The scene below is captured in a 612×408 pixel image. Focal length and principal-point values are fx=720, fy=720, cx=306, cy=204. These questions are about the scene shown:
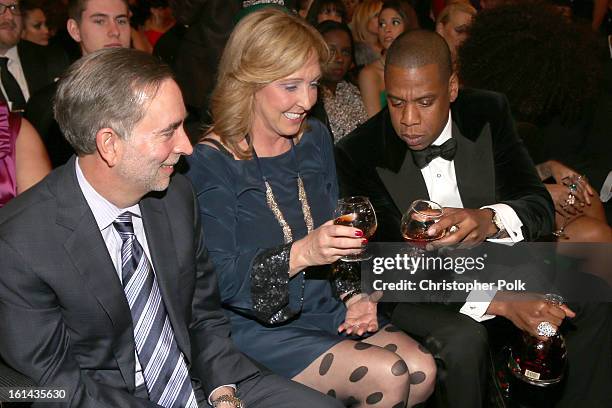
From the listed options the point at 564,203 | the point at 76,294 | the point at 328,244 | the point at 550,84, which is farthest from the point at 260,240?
the point at 550,84

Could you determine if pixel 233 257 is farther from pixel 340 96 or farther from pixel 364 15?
pixel 364 15

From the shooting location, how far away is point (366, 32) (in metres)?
6.85

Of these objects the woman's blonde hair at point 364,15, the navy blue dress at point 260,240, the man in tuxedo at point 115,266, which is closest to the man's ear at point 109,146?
the man in tuxedo at point 115,266

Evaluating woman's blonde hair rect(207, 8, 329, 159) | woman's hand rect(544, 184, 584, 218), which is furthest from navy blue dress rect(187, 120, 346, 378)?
woman's hand rect(544, 184, 584, 218)

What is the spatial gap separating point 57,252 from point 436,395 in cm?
153

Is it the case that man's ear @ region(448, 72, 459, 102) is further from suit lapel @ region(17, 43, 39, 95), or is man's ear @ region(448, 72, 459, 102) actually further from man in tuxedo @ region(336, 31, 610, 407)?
suit lapel @ region(17, 43, 39, 95)

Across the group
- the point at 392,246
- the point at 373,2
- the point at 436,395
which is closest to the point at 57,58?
the point at 373,2

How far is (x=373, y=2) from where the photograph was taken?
6848 mm

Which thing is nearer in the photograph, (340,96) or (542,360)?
(542,360)

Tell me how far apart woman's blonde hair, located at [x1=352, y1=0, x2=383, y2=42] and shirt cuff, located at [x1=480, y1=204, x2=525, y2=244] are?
4.15 metres

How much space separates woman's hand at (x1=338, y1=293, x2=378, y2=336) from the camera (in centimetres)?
279

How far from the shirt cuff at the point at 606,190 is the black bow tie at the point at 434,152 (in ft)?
3.40

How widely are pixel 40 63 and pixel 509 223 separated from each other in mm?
3765

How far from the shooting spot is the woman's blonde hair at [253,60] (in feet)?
8.99
